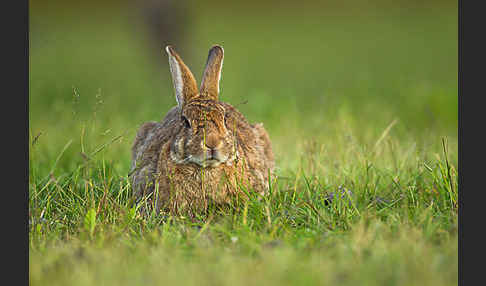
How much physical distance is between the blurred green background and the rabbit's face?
0.69m

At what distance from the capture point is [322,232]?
3.59 meters

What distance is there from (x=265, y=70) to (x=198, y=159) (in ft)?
39.4

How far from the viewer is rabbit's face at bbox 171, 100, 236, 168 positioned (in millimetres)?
3977

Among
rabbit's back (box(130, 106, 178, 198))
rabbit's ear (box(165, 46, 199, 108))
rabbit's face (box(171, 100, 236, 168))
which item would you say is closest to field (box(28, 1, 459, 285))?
rabbit's back (box(130, 106, 178, 198))

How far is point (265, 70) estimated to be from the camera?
15.8 m

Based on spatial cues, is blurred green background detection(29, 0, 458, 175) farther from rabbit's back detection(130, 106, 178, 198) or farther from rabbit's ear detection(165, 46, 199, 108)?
rabbit's ear detection(165, 46, 199, 108)

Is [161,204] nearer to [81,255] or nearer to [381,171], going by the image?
[81,255]

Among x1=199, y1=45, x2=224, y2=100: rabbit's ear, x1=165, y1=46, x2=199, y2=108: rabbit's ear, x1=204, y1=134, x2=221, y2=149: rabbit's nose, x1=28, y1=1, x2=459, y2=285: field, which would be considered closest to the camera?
x1=28, y1=1, x2=459, y2=285: field

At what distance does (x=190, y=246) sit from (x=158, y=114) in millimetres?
4510

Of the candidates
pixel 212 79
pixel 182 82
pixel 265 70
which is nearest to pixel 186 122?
pixel 182 82

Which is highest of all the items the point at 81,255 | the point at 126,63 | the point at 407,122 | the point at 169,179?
the point at 126,63

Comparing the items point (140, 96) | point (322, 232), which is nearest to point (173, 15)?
point (140, 96)

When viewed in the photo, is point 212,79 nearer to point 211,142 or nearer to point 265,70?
point 211,142

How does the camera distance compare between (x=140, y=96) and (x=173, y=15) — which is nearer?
(x=140, y=96)
